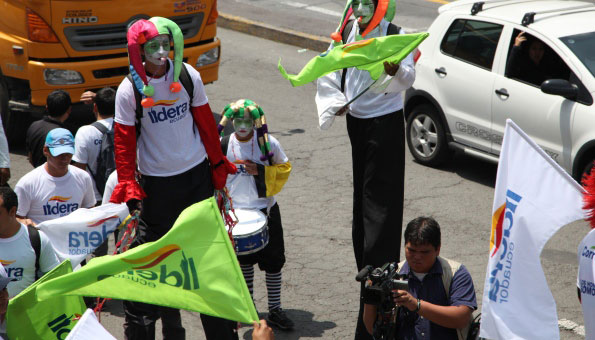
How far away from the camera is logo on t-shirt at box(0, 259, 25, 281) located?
18.3 feet

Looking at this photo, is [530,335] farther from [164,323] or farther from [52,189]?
[52,189]

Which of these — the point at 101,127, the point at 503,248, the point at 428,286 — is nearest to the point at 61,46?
the point at 101,127

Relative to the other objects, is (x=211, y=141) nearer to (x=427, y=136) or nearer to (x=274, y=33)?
(x=427, y=136)

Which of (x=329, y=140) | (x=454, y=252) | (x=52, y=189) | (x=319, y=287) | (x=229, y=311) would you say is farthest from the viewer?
(x=329, y=140)

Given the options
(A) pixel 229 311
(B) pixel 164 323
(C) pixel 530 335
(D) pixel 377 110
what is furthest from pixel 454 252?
(A) pixel 229 311

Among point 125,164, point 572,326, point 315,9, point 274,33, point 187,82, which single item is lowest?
point 274,33

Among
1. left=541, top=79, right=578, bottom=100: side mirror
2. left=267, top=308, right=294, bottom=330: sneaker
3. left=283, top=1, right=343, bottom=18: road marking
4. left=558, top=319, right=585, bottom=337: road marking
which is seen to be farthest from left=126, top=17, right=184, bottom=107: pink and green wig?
left=283, top=1, right=343, bottom=18: road marking

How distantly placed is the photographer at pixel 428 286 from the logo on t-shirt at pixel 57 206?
8.87 feet

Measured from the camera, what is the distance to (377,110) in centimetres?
645

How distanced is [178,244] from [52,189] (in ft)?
9.96

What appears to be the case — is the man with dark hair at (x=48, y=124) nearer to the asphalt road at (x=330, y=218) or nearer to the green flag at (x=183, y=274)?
the asphalt road at (x=330, y=218)

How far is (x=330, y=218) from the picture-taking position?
30.5ft

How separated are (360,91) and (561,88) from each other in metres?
3.27

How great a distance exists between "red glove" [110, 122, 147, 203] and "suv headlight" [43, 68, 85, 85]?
492 cm
